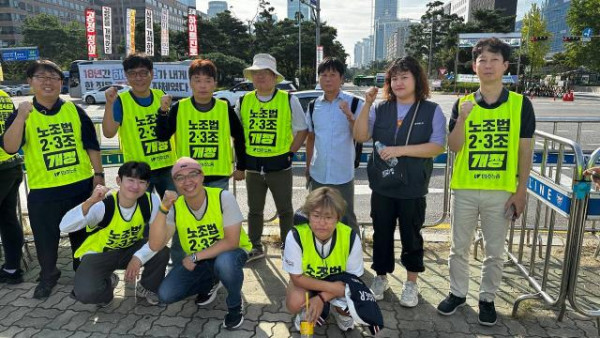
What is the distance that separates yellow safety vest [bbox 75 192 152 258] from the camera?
3137 mm

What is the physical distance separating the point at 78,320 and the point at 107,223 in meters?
0.72

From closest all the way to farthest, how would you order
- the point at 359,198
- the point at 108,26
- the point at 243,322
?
the point at 243,322, the point at 359,198, the point at 108,26

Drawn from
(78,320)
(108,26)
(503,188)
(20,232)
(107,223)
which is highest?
(108,26)

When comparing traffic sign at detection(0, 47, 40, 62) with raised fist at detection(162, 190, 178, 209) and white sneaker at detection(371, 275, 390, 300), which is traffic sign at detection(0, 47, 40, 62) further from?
white sneaker at detection(371, 275, 390, 300)

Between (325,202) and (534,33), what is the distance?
5181 cm

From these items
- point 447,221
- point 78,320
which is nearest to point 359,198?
point 447,221

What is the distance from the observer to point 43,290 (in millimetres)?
3338

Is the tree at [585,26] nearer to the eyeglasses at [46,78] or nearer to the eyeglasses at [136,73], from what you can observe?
the eyeglasses at [136,73]

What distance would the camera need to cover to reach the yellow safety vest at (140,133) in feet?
11.2

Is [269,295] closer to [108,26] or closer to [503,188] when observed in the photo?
[503,188]

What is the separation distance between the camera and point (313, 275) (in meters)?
2.75

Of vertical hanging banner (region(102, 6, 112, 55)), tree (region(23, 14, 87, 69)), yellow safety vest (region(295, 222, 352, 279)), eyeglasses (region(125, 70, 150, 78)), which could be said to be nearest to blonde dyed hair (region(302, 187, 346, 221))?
yellow safety vest (region(295, 222, 352, 279))

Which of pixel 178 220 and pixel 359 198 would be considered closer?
pixel 178 220

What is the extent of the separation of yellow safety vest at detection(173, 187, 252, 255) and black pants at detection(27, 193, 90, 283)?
99cm
